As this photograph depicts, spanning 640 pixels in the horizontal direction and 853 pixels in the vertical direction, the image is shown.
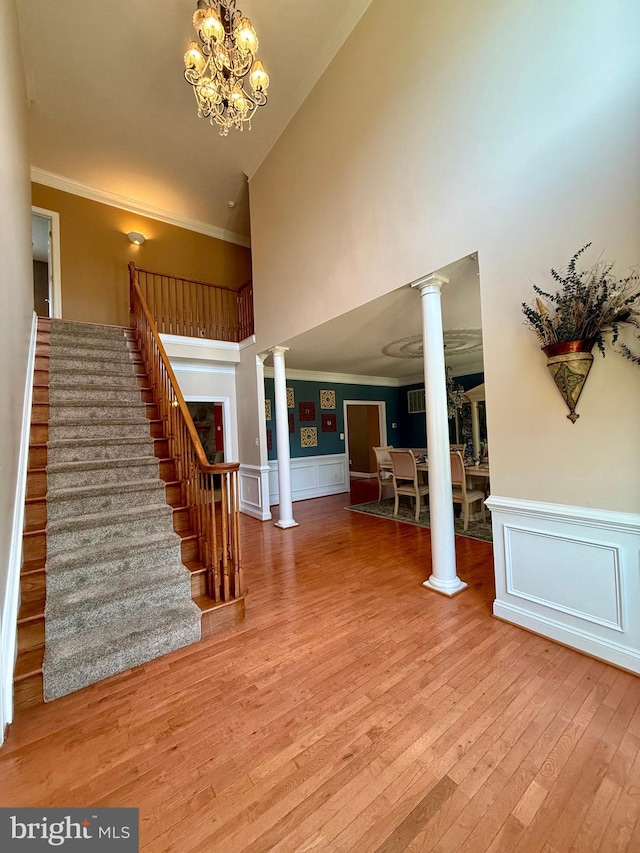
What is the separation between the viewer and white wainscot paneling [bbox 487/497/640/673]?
1.87m

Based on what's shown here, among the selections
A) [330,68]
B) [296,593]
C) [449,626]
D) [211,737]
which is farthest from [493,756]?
[330,68]

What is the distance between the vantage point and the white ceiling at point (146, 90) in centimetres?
341

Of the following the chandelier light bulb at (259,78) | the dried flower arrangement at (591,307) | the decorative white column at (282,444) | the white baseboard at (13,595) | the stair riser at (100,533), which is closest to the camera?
the white baseboard at (13,595)

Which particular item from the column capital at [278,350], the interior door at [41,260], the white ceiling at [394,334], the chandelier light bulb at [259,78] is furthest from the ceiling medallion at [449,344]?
the interior door at [41,260]

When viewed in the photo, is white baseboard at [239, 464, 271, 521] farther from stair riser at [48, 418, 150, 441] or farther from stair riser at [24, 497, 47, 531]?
stair riser at [24, 497, 47, 531]

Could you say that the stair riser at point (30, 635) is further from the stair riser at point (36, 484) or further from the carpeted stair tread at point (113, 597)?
the stair riser at point (36, 484)

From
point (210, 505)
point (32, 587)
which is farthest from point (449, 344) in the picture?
point (32, 587)

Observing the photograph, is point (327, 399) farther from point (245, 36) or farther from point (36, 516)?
point (36, 516)

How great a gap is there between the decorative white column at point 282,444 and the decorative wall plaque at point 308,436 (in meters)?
1.93

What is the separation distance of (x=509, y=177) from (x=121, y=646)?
384 cm

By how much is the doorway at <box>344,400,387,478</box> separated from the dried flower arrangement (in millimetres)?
6317

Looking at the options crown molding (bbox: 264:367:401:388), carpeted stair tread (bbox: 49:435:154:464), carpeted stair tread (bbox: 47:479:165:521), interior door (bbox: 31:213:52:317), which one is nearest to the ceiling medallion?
crown molding (bbox: 264:367:401:388)

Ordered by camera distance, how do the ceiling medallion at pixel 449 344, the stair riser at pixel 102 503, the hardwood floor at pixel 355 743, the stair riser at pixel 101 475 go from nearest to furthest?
1. the hardwood floor at pixel 355 743
2. the stair riser at pixel 102 503
3. the stair riser at pixel 101 475
4. the ceiling medallion at pixel 449 344

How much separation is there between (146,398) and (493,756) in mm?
4062
